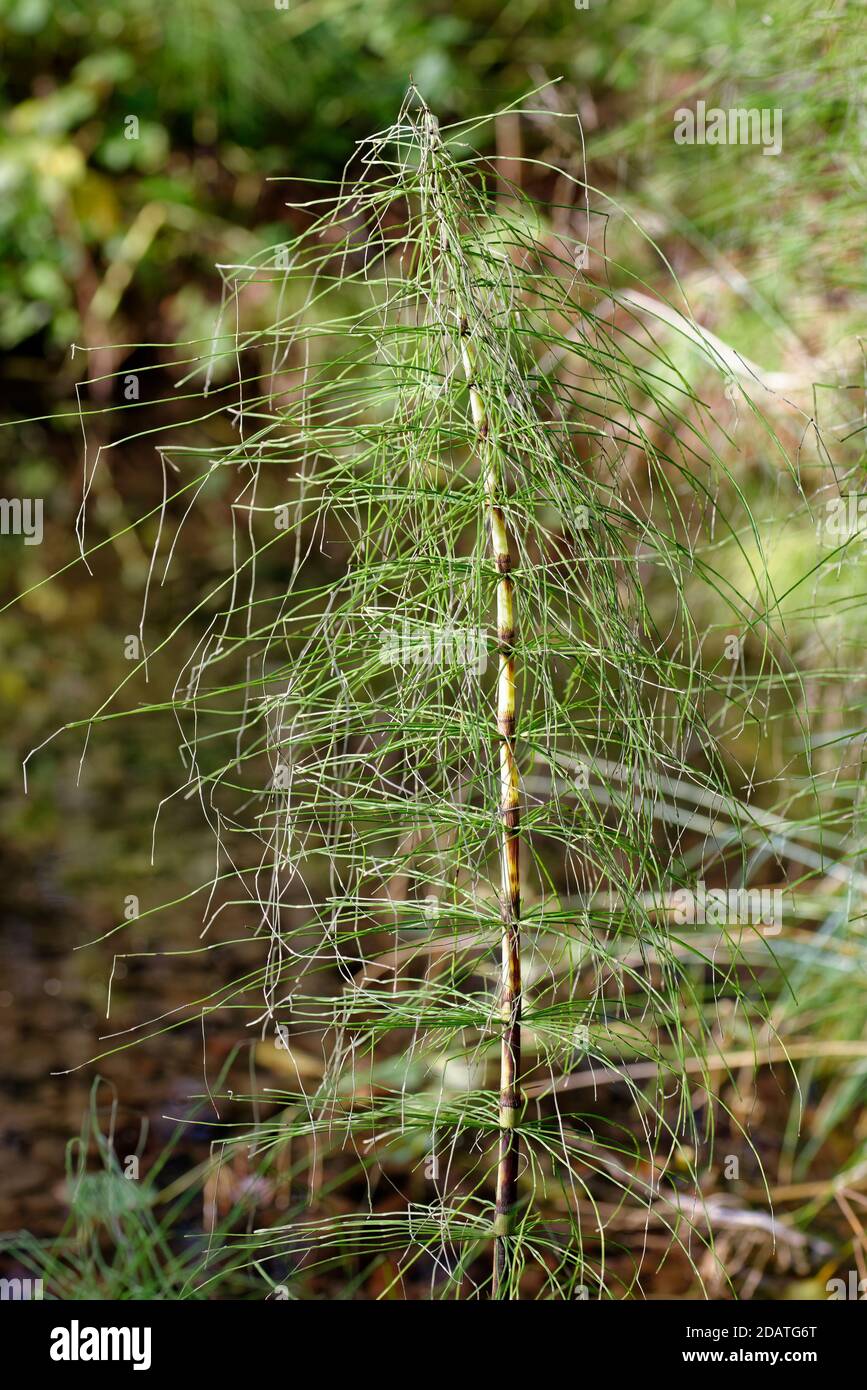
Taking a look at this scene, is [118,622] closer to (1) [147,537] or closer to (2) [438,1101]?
(1) [147,537]

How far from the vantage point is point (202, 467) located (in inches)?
153

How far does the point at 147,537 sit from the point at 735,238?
181 centimetres

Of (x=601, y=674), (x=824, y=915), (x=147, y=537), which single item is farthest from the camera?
(x=147, y=537)

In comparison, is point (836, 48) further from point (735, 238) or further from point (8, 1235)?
point (8, 1235)

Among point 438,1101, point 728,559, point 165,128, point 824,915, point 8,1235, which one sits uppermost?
point 165,128

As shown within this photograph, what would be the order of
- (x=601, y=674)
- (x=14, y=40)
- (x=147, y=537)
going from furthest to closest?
(x=14, y=40)
(x=147, y=537)
(x=601, y=674)

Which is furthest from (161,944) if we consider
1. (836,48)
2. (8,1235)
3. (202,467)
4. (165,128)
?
(165,128)

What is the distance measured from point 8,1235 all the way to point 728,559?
5.13ft

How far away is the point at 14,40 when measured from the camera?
14.4ft

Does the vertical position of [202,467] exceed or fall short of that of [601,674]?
it exceeds it
